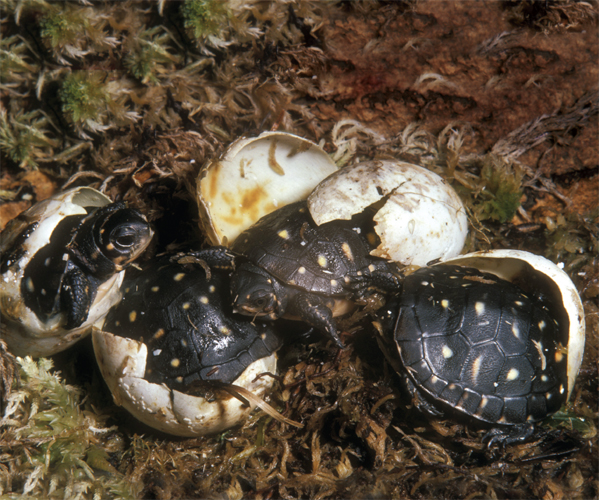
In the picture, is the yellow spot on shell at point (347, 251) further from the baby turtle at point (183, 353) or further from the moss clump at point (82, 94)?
the moss clump at point (82, 94)

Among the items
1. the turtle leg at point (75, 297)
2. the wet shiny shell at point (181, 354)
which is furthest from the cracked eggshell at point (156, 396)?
the turtle leg at point (75, 297)

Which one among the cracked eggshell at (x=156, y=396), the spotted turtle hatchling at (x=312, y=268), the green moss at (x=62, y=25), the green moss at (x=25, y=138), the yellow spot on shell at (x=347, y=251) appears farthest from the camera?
the green moss at (x=25, y=138)

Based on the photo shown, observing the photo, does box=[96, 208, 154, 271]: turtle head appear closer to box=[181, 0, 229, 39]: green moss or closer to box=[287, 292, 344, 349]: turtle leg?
box=[287, 292, 344, 349]: turtle leg

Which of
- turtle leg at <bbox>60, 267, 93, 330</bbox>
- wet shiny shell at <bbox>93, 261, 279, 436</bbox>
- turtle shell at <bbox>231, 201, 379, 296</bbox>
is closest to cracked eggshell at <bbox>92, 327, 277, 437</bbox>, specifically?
wet shiny shell at <bbox>93, 261, 279, 436</bbox>

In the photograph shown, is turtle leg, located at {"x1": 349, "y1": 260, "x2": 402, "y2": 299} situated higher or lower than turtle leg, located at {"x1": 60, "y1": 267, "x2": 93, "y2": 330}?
lower

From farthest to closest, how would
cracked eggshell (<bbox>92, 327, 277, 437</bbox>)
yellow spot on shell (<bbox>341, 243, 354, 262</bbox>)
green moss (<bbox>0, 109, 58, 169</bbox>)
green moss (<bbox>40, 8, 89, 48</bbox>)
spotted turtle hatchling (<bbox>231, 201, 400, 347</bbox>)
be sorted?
green moss (<bbox>0, 109, 58, 169</bbox>)
green moss (<bbox>40, 8, 89, 48</bbox>)
yellow spot on shell (<bbox>341, 243, 354, 262</bbox>)
spotted turtle hatchling (<bbox>231, 201, 400, 347</bbox>)
cracked eggshell (<bbox>92, 327, 277, 437</bbox>)

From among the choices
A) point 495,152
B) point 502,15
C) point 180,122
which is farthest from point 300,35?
point 495,152
